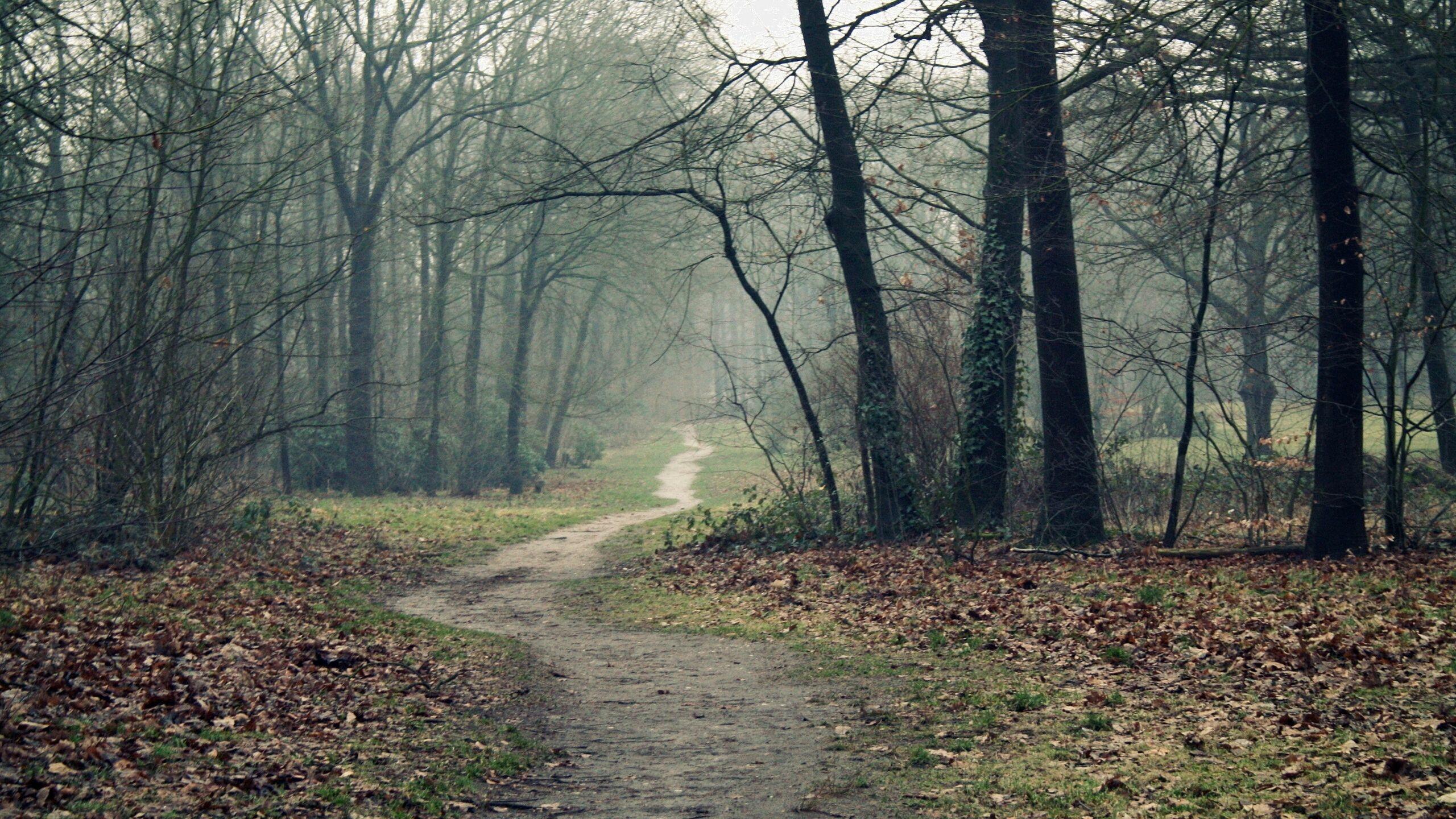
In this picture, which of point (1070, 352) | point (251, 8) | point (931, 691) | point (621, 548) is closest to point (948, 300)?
point (1070, 352)

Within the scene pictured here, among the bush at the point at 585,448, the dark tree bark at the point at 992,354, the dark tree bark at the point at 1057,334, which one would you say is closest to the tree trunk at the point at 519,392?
the bush at the point at 585,448

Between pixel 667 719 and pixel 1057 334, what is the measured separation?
7557mm

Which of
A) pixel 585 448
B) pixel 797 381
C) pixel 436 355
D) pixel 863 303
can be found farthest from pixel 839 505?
pixel 585 448

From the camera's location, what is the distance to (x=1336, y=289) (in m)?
10.4

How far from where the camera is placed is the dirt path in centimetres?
549

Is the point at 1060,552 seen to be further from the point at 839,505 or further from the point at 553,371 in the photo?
the point at 553,371

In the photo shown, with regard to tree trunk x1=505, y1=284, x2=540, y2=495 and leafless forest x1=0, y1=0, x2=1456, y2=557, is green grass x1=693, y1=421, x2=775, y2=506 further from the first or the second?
tree trunk x1=505, y1=284, x2=540, y2=495

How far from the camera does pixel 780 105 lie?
14484mm

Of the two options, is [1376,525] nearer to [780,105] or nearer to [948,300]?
[948,300]

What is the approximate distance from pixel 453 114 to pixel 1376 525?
23.0 m

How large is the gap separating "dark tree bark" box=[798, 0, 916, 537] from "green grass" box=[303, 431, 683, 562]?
268 inches

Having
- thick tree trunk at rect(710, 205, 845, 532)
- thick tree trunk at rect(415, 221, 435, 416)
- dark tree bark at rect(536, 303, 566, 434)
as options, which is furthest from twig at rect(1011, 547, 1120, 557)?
dark tree bark at rect(536, 303, 566, 434)

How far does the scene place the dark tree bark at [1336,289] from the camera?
1016 cm

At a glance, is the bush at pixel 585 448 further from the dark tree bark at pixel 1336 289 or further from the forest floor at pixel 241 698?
the dark tree bark at pixel 1336 289
